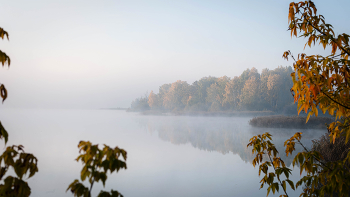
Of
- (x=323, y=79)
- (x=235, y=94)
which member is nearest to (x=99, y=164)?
(x=323, y=79)

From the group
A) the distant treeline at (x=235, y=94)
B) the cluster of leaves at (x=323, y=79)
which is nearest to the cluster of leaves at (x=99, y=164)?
the cluster of leaves at (x=323, y=79)

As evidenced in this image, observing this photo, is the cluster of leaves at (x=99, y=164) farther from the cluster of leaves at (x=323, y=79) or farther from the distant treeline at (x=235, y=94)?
the distant treeline at (x=235, y=94)

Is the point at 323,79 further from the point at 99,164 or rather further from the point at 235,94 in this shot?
the point at 235,94

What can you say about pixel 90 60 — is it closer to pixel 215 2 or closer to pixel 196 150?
pixel 215 2

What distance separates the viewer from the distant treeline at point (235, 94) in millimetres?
32062

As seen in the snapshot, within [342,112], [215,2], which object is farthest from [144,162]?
[215,2]

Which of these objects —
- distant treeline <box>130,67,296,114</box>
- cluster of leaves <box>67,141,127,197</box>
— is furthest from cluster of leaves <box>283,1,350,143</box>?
distant treeline <box>130,67,296,114</box>

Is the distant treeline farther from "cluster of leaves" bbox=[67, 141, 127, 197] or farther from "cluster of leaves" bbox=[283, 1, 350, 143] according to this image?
A: "cluster of leaves" bbox=[67, 141, 127, 197]

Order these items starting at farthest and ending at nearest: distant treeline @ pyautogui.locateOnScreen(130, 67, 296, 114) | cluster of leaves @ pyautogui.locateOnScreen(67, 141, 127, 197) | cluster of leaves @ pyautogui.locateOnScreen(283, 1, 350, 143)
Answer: distant treeline @ pyautogui.locateOnScreen(130, 67, 296, 114) < cluster of leaves @ pyautogui.locateOnScreen(283, 1, 350, 143) < cluster of leaves @ pyautogui.locateOnScreen(67, 141, 127, 197)

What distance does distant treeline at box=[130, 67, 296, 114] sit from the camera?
32062 millimetres

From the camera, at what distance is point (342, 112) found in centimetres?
106

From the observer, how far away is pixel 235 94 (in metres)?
34.7

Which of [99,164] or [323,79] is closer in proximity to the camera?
[99,164]

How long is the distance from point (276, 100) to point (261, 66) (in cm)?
785
